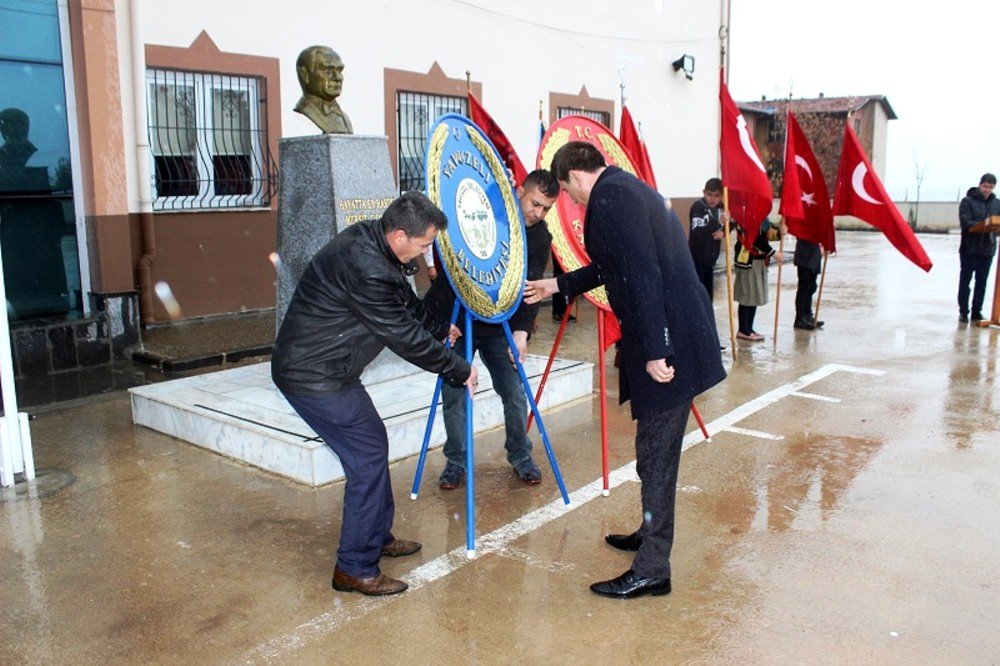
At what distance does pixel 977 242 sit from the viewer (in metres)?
10.1

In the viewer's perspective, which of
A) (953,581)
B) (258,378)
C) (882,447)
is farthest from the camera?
(258,378)

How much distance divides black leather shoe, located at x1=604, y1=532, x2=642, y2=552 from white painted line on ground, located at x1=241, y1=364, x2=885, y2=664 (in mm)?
418

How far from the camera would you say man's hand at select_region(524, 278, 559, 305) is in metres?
4.24

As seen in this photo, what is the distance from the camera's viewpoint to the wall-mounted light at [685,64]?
16188 mm

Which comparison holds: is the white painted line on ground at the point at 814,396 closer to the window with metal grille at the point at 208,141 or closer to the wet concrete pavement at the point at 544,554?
the wet concrete pavement at the point at 544,554

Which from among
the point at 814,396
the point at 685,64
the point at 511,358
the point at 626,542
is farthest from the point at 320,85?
the point at 685,64

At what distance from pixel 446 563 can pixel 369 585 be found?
0.45 m

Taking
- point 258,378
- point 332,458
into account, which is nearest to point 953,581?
point 332,458

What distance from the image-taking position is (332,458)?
4.89 metres

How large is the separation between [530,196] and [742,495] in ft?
6.65

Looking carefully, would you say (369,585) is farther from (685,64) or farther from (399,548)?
(685,64)

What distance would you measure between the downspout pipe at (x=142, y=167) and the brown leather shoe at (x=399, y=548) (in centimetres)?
558

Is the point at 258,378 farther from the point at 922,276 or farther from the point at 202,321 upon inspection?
the point at 922,276

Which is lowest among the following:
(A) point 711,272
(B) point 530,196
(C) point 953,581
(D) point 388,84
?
(C) point 953,581
